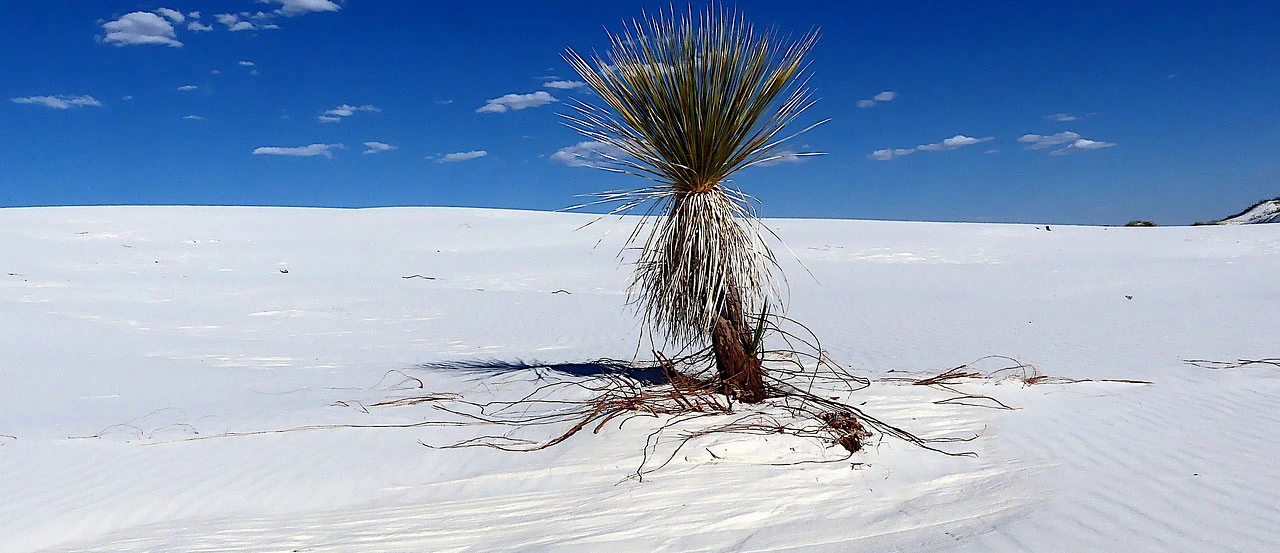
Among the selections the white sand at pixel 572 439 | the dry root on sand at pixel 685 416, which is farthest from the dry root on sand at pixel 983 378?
the dry root on sand at pixel 685 416

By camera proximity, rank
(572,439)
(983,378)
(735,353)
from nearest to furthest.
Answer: (572,439)
(735,353)
(983,378)

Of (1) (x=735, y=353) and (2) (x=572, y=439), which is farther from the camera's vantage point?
(1) (x=735, y=353)

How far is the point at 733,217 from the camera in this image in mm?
6078

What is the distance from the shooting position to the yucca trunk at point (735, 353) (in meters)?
5.77

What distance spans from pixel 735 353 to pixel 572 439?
4.56 feet

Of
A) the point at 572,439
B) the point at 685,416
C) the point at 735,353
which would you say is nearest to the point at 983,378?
the point at 735,353

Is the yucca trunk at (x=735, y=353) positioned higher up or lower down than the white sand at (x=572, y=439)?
higher up

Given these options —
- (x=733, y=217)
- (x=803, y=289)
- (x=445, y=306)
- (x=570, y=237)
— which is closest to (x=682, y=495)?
(x=733, y=217)

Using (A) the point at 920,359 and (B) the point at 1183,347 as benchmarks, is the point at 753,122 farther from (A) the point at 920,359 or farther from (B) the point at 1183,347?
(B) the point at 1183,347

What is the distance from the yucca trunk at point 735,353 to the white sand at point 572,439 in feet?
2.64

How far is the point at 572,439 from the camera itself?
5.17m

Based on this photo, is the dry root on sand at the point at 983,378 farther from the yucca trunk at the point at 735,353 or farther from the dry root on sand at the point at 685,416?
the yucca trunk at the point at 735,353

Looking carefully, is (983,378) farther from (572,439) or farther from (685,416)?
(572,439)

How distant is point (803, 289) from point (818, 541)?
13909 mm
